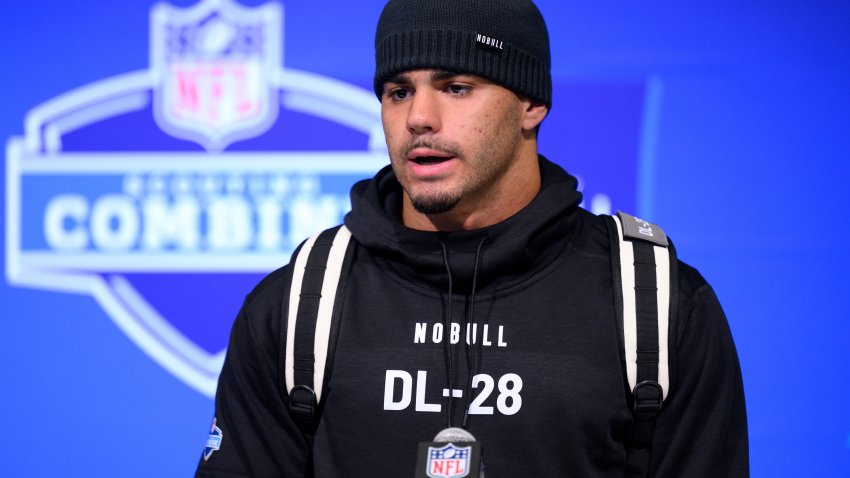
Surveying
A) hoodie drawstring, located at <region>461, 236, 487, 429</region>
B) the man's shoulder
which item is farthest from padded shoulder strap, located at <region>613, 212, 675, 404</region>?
the man's shoulder

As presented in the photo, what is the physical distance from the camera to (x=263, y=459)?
1.06 meters

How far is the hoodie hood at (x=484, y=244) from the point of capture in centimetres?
106

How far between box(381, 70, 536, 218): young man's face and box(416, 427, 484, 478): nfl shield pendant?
25 centimetres

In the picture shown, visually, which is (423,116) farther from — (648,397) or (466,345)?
(648,397)

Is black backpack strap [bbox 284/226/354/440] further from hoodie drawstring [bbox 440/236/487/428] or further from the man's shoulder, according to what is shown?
hoodie drawstring [bbox 440/236/487/428]

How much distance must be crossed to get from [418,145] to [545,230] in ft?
0.58

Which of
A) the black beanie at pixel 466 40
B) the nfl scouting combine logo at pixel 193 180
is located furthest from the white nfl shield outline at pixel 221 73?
the black beanie at pixel 466 40

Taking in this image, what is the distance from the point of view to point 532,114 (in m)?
1.17

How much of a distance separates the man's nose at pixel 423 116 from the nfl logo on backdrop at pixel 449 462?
1.13 feet

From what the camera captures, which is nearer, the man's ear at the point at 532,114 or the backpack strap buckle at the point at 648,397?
the backpack strap buckle at the point at 648,397

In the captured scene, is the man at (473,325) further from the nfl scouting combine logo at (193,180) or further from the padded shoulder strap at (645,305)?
the nfl scouting combine logo at (193,180)

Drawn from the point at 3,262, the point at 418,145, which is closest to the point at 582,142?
the point at 418,145

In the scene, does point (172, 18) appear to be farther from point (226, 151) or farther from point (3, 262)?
point (3, 262)

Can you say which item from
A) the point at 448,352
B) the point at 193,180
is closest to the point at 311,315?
the point at 448,352
